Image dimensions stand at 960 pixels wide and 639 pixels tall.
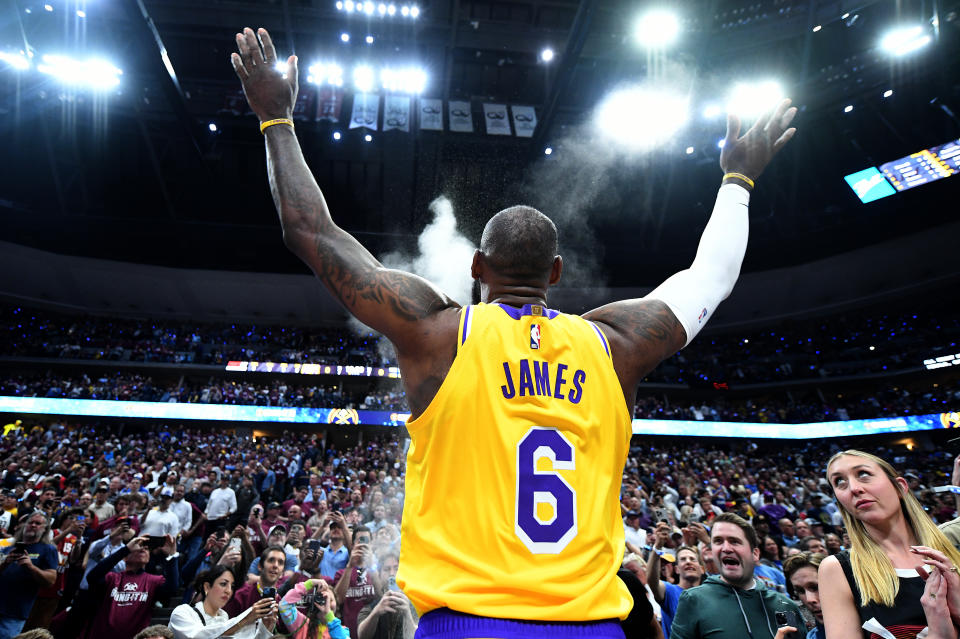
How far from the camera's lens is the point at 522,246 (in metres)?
1.46

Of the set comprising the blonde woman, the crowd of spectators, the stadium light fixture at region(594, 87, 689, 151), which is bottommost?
the blonde woman

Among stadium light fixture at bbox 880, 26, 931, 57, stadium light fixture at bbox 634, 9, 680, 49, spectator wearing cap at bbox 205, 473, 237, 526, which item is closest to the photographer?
spectator wearing cap at bbox 205, 473, 237, 526

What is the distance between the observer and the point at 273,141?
1.55 m

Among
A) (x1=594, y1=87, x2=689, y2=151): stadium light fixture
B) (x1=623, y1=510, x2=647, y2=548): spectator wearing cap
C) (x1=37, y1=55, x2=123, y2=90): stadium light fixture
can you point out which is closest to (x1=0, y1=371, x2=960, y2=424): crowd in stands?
(x1=594, y1=87, x2=689, y2=151): stadium light fixture

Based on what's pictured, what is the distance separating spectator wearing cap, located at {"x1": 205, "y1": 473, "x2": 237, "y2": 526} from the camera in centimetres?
974

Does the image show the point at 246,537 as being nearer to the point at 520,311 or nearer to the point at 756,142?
the point at 520,311

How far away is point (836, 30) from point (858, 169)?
18.4 feet

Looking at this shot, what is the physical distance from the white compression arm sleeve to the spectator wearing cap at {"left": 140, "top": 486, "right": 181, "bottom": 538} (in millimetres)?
8117

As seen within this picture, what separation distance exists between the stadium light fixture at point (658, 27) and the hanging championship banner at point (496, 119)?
19.8 feet

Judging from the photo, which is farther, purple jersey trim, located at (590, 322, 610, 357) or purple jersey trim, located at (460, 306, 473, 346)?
purple jersey trim, located at (590, 322, 610, 357)

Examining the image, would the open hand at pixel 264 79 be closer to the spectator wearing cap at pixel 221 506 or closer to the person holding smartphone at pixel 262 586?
the person holding smartphone at pixel 262 586

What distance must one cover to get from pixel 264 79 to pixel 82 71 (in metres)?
20.8

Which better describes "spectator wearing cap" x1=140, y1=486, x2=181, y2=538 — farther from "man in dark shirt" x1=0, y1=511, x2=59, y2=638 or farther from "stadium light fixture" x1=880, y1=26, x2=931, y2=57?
"stadium light fixture" x1=880, y1=26, x2=931, y2=57

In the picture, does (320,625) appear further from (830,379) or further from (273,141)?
(830,379)
